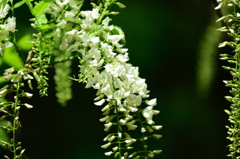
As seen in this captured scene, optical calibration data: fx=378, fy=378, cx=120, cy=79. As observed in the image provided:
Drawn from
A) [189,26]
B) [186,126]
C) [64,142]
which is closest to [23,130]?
[64,142]

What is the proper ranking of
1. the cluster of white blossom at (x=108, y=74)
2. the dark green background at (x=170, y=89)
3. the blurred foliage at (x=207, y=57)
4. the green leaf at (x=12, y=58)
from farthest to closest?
the dark green background at (x=170, y=89) → the blurred foliage at (x=207, y=57) → the green leaf at (x=12, y=58) → the cluster of white blossom at (x=108, y=74)

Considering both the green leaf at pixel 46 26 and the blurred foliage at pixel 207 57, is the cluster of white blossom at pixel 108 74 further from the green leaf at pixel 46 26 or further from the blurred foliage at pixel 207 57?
the blurred foliage at pixel 207 57

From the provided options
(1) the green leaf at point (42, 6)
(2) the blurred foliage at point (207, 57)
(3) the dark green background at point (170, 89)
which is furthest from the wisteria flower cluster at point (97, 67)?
(3) the dark green background at point (170, 89)

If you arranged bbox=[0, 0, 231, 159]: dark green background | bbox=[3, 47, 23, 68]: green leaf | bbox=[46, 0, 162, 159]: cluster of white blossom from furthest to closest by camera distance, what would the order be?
bbox=[0, 0, 231, 159]: dark green background → bbox=[3, 47, 23, 68]: green leaf → bbox=[46, 0, 162, 159]: cluster of white blossom

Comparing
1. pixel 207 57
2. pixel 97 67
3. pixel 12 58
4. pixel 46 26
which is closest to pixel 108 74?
pixel 97 67

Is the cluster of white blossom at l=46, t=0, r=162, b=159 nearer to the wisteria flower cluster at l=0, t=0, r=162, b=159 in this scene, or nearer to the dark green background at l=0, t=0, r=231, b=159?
the wisteria flower cluster at l=0, t=0, r=162, b=159

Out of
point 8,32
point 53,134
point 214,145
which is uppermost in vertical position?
point 8,32

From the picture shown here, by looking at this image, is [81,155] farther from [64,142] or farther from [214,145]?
[214,145]

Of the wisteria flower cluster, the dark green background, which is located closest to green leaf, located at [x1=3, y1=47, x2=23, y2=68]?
the wisteria flower cluster
